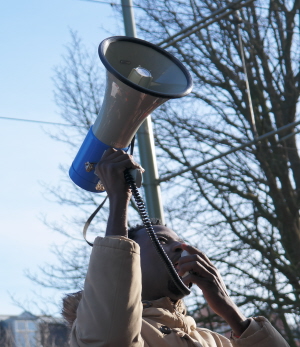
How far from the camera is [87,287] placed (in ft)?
7.61

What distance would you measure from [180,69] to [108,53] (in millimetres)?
331

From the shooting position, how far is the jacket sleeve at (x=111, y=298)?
2246 mm

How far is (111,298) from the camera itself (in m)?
2.26

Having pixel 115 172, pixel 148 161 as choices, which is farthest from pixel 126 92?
pixel 148 161

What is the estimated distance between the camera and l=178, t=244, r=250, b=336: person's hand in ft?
8.88

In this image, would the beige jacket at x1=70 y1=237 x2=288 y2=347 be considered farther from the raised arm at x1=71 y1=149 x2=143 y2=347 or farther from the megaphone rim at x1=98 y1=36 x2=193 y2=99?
the megaphone rim at x1=98 y1=36 x2=193 y2=99

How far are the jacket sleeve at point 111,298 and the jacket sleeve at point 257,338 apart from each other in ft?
1.62

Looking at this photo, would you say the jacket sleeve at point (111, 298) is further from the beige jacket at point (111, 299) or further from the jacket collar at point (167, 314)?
the jacket collar at point (167, 314)

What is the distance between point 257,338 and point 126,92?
1033 mm

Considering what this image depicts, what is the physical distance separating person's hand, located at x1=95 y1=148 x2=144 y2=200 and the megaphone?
0.49 feet

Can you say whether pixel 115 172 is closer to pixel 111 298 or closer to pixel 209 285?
pixel 111 298

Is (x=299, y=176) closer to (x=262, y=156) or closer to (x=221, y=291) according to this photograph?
(x=262, y=156)

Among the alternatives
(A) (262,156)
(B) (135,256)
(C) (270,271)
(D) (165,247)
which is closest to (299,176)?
(A) (262,156)

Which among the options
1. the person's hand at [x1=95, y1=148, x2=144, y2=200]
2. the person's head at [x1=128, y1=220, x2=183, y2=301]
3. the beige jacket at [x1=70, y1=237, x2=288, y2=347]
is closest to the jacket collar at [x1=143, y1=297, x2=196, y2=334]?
the person's head at [x1=128, y1=220, x2=183, y2=301]
